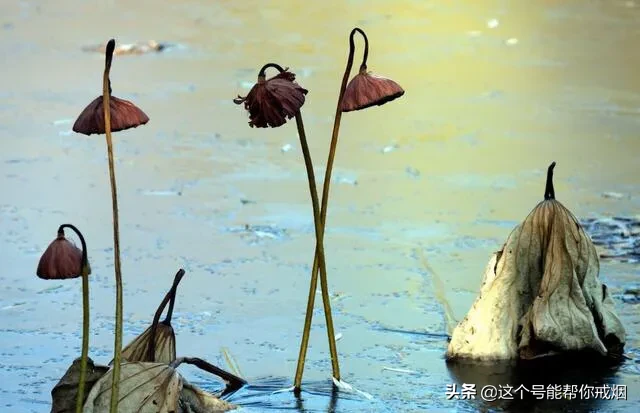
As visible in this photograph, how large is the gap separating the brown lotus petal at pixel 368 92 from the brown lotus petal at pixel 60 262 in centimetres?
99

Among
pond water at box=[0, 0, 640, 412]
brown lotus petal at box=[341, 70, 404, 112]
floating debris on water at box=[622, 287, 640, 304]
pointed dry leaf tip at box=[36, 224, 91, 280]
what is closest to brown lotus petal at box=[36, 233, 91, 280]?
pointed dry leaf tip at box=[36, 224, 91, 280]

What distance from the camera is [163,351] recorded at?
14.1 feet

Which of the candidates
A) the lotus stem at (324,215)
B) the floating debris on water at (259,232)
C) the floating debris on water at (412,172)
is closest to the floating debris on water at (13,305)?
the floating debris on water at (259,232)

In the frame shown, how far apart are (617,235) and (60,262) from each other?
4.16m

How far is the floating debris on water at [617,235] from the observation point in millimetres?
6812

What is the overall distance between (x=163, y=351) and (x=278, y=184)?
4.00 meters

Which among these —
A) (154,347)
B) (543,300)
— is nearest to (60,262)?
(154,347)

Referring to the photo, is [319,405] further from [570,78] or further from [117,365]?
[570,78]

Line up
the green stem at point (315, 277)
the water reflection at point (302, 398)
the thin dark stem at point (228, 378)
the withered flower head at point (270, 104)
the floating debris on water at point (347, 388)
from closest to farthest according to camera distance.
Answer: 1. the withered flower head at point (270, 104)
2. the green stem at point (315, 277)
3. the thin dark stem at point (228, 378)
4. the water reflection at point (302, 398)
5. the floating debris on water at point (347, 388)

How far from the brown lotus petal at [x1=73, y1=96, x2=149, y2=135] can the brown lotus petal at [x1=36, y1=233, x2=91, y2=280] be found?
315mm

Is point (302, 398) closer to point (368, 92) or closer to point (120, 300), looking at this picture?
point (368, 92)

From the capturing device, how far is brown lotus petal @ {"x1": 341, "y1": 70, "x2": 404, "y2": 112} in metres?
4.19

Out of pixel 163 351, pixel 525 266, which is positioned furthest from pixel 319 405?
pixel 525 266

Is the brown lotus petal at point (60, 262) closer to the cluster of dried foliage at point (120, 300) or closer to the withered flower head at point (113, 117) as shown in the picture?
the cluster of dried foliage at point (120, 300)
